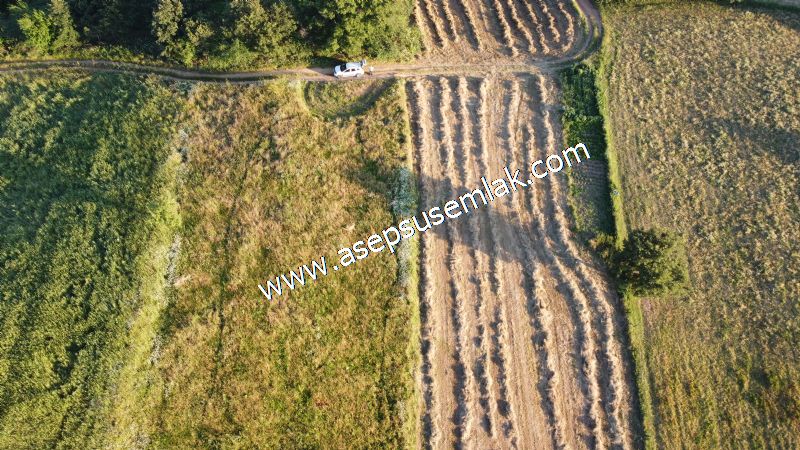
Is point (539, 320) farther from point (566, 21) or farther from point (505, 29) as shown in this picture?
point (566, 21)

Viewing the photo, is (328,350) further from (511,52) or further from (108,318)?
(511,52)

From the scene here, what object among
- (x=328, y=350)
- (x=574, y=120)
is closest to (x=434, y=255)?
(x=328, y=350)

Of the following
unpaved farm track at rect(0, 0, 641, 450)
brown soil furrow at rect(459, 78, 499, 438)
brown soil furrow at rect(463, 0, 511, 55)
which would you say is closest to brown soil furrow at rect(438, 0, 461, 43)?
unpaved farm track at rect(0, 0, 641, 450)

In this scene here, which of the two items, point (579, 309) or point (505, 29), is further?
point (505, 29)

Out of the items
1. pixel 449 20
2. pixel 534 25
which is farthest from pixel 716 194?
pixel 449 20

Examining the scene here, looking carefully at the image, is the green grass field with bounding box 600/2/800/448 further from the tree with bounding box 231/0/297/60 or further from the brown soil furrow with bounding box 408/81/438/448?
the tree with bounding box 231/0/297/60

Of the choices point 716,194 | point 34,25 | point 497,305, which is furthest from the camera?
point 34,25

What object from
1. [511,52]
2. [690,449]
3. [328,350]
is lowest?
[690,449]
